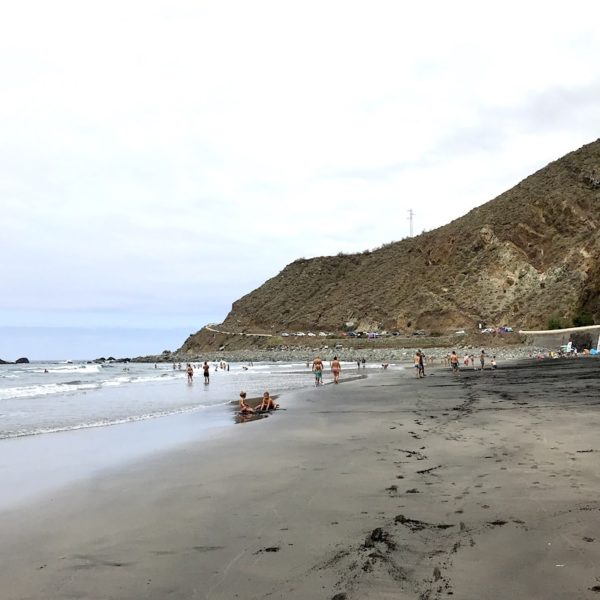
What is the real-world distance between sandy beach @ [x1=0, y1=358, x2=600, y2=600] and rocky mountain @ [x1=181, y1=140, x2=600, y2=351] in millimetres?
53362

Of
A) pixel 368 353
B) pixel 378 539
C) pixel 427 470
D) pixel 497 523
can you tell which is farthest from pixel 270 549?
pixel 368 353

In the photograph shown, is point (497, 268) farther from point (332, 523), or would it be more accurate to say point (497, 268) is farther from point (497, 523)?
point (332, 523)

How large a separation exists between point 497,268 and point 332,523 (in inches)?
3058

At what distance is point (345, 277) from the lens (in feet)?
363

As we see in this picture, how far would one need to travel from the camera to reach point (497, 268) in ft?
255

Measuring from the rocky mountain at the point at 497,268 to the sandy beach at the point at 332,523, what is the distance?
5336cm

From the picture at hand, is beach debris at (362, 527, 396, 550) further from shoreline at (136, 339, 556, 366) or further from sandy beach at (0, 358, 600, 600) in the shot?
shoreline at (136, 339, 556, 366)

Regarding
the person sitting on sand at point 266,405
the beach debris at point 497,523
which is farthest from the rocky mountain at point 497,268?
the beach debris at point 497,523

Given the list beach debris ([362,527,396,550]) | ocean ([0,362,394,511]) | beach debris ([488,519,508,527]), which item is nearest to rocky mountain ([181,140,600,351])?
ocean ([0,362,394,511])

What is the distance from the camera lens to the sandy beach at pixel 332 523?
405cm

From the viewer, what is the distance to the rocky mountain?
225 feet

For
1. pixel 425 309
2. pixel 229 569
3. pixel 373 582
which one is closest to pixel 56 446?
pixel 229 569

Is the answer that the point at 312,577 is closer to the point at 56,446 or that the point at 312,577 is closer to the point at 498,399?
the point at 56,446

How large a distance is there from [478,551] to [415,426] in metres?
7.36
